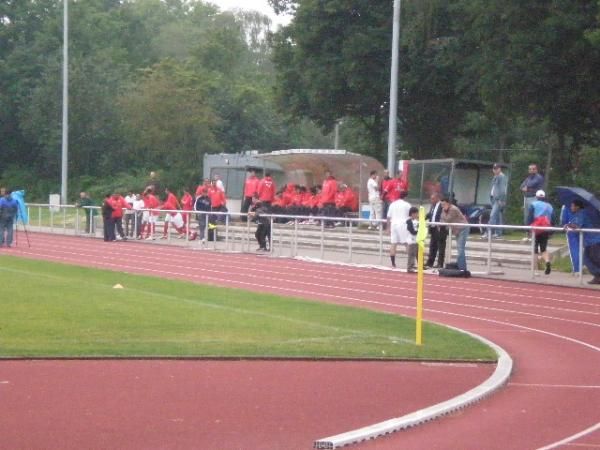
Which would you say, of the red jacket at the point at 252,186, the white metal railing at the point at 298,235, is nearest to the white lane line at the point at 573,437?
the white metal railing at the point at 298,235

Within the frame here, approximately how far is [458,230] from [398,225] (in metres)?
1.85

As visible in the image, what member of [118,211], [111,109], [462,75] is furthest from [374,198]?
[111,109]

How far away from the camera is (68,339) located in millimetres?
14047

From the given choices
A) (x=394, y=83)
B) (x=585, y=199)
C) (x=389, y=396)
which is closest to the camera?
(x=389, y=396)

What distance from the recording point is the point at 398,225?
27.9 m

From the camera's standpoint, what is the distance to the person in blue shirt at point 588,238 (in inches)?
934

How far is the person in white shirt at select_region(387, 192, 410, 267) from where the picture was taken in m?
27.9

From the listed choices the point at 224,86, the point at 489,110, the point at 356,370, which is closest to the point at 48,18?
the point at 224,86

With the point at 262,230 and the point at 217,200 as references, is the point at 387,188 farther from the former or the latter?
the point at 217,200

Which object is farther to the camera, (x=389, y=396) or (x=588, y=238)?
(x=588, y=238)

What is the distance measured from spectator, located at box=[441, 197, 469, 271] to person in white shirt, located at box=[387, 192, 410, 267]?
0.97 metres

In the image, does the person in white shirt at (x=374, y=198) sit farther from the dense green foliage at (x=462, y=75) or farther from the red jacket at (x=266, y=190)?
the dense green foliage at (x=462, y=75)

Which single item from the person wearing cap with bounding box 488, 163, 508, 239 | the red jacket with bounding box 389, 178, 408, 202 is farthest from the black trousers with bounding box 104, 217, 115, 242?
the person wearing cap with bounding box 488, 163, 508, 239

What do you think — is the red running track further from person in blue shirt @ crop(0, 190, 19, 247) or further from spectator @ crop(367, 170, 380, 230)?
person in blue shirt @ crop(0, 190, 19, 247)
